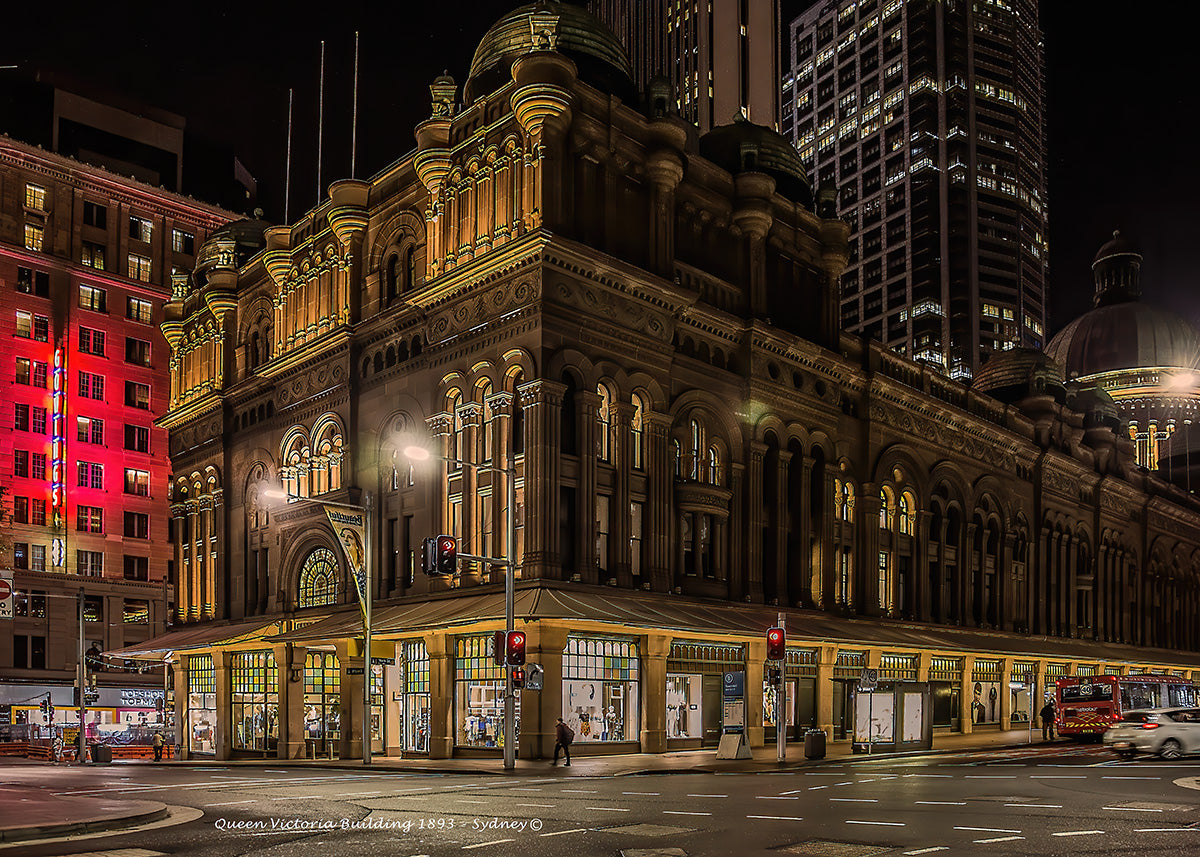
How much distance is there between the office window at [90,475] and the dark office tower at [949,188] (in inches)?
4815

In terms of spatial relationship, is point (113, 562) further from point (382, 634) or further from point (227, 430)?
point (382, 634)

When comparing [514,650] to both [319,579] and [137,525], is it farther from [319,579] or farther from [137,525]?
[137,525]

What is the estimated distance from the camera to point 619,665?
43156mm

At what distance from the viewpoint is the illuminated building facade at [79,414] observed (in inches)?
3194

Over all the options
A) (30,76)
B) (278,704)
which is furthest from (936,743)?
(30,76)

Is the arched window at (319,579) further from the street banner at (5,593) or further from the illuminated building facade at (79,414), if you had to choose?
the illuminated building facade at (79,414)

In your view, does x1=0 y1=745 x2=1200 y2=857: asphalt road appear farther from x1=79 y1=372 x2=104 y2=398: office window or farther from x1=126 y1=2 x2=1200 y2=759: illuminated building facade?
x1=79 y1=372 x2=104 y2=398: office window

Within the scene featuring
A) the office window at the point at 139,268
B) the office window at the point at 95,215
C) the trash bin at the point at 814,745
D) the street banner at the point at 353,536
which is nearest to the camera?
the trash bin at the point at 814,745

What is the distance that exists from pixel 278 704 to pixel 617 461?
18.2 meters

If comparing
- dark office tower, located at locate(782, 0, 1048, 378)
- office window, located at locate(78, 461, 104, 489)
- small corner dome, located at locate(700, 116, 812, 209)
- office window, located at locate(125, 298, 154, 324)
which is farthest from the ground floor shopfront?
dark office tower, located at locate(782, 0, 1048, 378)

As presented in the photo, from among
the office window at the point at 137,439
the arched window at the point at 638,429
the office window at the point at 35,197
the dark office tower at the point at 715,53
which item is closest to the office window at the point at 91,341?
the office window at the point at 137,439

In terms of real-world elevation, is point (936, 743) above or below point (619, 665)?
below

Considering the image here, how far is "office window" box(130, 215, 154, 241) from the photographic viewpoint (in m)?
91.9


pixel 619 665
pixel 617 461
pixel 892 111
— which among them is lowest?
pixel 619 665
